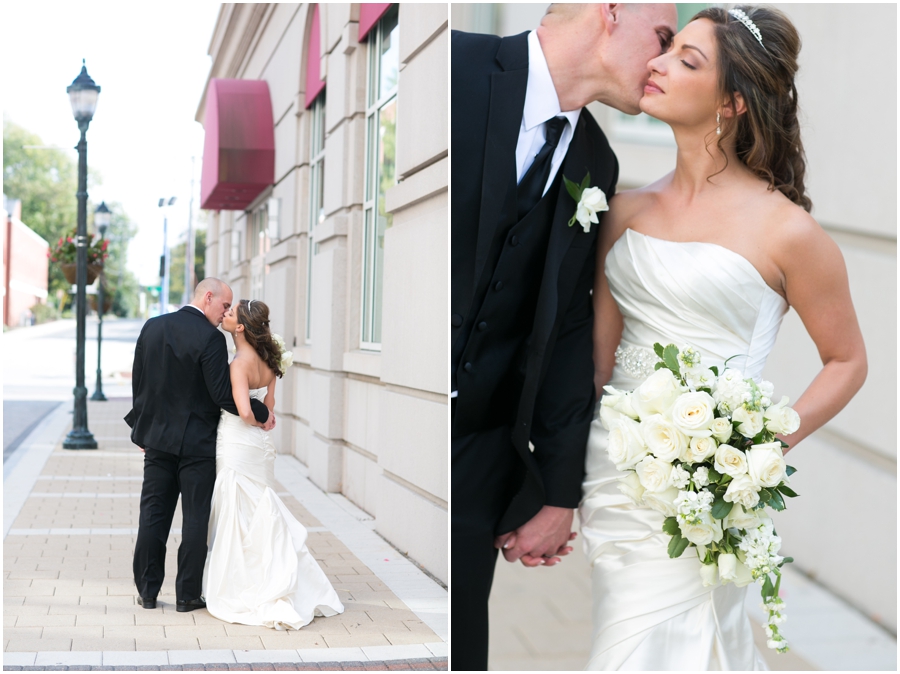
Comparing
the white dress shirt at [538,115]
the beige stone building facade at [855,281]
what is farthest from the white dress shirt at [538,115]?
the beige stone building facade at [855,281]

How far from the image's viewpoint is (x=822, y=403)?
7.72ft

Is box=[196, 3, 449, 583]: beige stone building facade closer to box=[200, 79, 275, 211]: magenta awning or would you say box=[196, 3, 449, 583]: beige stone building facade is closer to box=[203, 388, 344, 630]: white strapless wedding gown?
box=[200, 79, 275, 211]: magenta awning

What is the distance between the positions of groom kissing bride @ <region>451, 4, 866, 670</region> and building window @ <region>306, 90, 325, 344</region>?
58cm

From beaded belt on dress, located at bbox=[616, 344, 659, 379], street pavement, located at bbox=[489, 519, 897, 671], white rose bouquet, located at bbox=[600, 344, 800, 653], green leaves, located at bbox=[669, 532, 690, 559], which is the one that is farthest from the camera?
street pavement, located at bbox=[489, 519, 897, 671]

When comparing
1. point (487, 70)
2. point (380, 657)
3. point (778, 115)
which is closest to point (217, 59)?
point (487, 70)

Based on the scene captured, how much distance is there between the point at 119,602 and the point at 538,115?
6.11 ft

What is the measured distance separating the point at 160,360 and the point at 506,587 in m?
2.81

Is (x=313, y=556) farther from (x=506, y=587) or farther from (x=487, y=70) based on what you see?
(x=506, y=587)

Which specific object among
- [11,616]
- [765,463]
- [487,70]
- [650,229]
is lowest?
[11,616]

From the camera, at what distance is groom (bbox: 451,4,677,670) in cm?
237

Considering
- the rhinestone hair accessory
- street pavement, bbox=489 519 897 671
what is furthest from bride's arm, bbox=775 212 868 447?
street pavement, bbox=489 519 897 671

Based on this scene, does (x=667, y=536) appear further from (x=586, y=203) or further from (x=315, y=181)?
(x=315, y=181)

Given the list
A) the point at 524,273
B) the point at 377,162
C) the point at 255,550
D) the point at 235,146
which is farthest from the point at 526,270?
the point at 255,550

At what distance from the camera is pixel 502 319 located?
2395 mm
